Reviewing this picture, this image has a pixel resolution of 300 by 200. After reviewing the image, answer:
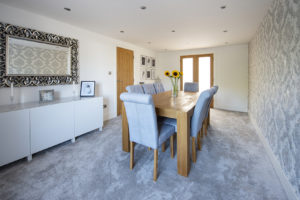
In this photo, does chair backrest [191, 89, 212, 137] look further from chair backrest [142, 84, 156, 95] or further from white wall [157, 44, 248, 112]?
white wall [157, 44, 248, 112]

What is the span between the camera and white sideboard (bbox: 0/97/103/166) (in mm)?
1829

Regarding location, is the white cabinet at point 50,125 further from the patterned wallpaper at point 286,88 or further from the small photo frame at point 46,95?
the patterned wallpaper at point 286,88

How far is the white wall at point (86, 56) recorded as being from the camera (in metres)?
2.32

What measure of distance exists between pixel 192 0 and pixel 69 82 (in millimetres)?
2676

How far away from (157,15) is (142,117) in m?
1.99

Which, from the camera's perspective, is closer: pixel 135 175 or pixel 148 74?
pixel 135 175

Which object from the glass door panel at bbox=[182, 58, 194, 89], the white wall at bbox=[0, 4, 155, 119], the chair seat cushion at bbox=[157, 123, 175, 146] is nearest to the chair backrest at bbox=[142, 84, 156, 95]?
the white wall at bbox=[0, 4, 155, 119]

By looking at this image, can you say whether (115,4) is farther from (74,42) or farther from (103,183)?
(103,183)

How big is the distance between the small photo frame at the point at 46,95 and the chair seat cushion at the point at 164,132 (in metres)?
2.01

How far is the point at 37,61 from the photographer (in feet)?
8.32

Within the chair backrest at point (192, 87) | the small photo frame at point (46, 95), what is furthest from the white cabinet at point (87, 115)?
the chair backrest at point (192, 87)

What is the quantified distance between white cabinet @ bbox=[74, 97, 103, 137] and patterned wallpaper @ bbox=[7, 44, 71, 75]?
80 centimetres

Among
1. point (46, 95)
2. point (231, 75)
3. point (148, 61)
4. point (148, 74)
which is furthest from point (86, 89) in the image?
point (231, 75)

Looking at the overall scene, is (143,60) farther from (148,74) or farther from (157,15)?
(157,15)
